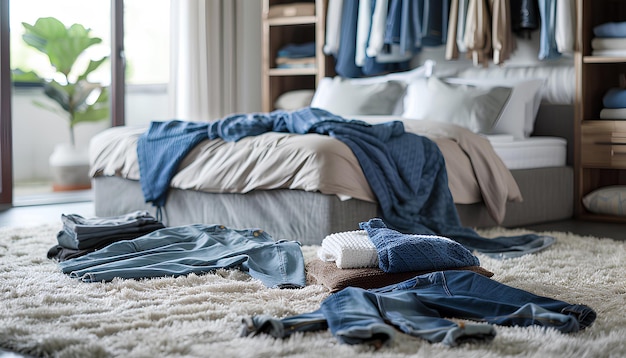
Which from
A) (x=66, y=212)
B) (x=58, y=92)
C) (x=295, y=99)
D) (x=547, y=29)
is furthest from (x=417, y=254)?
(x=58, y=92)

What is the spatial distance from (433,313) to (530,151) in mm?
2753

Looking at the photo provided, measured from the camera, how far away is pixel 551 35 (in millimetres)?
5113

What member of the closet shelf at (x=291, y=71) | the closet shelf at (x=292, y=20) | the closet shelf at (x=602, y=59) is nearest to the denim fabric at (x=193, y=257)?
the closet shelf at (x=602, y=59)

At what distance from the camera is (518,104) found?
5051 mm

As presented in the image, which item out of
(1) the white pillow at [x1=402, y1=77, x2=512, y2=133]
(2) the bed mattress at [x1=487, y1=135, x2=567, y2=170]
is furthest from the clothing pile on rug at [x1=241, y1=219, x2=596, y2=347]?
(1) the white pillow at [x1=402, y1=77, x2=512, y2=133]

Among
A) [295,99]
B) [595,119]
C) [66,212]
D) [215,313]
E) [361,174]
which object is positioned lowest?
[66,212]

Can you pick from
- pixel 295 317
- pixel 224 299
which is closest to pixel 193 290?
pixel 224 299

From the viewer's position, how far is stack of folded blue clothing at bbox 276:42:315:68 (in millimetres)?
6270

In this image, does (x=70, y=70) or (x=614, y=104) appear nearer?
(x=614, y=104)

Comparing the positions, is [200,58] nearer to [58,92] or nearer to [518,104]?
[58,92]

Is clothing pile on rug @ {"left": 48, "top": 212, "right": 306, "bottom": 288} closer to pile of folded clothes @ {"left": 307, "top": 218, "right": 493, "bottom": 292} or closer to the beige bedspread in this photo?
pile of folded clothes @ {"left": 307, "top": 218, "right": 493, "bottom": 292}

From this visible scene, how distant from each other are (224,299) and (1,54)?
3636mm

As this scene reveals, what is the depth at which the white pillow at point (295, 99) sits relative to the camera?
6.10 meters

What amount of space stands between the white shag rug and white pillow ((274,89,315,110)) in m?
2.73
